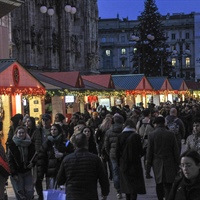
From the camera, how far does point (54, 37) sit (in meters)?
52.8

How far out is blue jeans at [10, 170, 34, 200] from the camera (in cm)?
956

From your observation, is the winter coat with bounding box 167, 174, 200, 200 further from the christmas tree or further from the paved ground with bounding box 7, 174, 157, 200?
the christmas tree

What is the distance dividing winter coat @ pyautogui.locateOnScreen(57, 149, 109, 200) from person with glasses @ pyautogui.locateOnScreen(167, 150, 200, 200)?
1883mm

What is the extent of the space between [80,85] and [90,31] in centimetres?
3986

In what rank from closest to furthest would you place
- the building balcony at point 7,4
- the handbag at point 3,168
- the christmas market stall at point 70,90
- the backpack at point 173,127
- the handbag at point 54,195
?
the handbag at point 54,195, the handbag at point 3,168, the backpack at point 173,127, the building balcony at point 7,4, the christmas market stall at point 70,90

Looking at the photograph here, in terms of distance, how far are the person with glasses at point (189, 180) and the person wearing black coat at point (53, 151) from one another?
4552 mm

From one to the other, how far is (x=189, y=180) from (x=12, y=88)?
42.1ft

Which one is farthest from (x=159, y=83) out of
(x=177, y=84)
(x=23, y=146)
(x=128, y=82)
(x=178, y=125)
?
(x=23, y=146)

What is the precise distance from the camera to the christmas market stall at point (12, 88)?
16859 millimetres

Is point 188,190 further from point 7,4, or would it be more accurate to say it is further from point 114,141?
point 7,4

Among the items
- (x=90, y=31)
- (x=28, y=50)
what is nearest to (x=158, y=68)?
(x=90, y=31)

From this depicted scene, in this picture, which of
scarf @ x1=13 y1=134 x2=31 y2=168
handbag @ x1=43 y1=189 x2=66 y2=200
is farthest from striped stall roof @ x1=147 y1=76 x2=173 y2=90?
handbag @ x1=43 y1=189 x2=66 y2=200

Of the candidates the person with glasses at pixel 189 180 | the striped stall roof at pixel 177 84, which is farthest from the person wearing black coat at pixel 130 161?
the striped stall roof at pixel 177 84

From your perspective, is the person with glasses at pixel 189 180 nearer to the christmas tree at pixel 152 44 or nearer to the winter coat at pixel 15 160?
the winter coat at pixel 15 160
